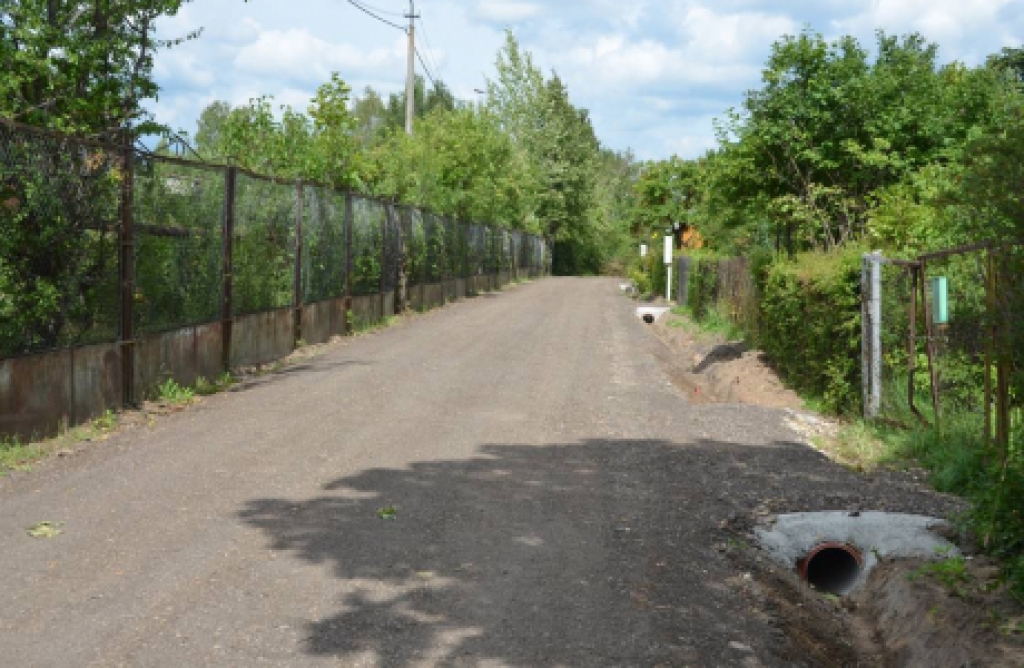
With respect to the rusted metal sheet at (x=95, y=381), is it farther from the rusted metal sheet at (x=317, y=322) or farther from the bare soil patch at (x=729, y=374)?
the bare soil patch at (x=729, y=374)

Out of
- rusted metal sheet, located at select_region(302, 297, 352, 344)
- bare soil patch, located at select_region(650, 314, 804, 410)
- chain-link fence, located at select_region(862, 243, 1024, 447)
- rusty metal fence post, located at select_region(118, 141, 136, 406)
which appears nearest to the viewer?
chain-link fence, located at select_region(862, 243, 1024, 447)

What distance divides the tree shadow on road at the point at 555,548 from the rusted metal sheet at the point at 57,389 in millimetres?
2937

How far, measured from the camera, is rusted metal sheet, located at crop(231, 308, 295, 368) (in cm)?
1432

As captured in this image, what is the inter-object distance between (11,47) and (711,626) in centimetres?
1232

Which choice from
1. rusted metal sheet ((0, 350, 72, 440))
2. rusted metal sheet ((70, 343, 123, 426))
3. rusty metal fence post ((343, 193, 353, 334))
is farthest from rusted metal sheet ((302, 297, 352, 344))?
rusted metal sheet ((0, 350, 72, 440))

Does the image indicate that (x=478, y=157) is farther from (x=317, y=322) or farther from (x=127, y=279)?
(x=127, y=279)

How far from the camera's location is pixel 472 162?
3759 centimetres

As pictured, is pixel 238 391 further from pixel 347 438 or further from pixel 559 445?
pixel 559 445

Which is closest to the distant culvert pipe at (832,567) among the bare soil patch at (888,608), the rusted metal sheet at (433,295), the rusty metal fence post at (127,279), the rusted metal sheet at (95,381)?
the bare soil patch at (888,608)

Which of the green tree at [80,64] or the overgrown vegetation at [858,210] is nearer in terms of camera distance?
the overgrown vegetation at [858,210]

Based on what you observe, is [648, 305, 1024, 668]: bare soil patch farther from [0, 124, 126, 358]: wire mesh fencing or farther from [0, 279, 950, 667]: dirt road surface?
[0, 124, 126, 358]: wire mesh fencing

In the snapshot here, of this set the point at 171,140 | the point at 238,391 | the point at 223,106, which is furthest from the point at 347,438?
the point at 223,106

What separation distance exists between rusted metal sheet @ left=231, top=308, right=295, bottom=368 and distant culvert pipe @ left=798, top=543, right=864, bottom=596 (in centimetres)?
897

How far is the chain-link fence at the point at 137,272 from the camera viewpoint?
9133mm
